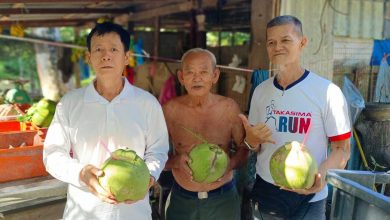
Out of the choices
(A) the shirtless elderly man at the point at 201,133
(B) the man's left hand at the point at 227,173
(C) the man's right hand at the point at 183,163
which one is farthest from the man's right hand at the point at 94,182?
(B) the man's left hand at the point at 227,173

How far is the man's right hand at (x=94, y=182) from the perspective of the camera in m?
1.95

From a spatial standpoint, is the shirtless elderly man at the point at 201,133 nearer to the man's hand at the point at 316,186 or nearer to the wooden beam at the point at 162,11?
the man's hand at the point at 316,186

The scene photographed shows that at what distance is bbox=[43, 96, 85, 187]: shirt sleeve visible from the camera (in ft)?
6.72

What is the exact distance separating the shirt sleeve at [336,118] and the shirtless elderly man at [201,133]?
27.0 inches

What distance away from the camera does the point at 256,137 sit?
232 centimetres

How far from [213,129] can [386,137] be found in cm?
259

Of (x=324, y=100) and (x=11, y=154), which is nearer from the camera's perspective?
(x=324, y=100)

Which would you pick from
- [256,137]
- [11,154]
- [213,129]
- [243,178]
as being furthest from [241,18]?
[11,154]

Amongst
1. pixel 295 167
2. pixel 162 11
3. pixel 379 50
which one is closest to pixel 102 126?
pixel 295 167

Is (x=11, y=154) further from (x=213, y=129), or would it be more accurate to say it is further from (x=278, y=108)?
(x=278, y=108)

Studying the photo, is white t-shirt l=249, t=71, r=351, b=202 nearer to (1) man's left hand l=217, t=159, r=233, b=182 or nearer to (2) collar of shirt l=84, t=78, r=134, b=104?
(1) man's left hand l=217, t=159, r=233, b=182

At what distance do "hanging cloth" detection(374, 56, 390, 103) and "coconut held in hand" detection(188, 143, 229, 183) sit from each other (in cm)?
340

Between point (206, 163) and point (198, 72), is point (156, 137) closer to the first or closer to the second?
point (206, 163)

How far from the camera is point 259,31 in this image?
4.13 metres
